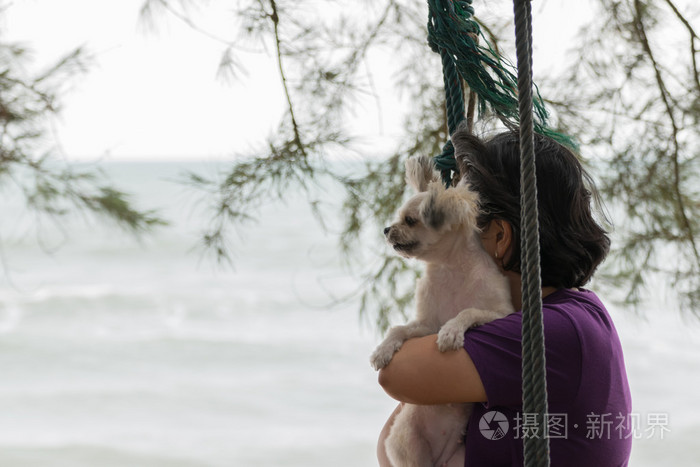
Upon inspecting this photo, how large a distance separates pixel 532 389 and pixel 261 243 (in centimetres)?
1392

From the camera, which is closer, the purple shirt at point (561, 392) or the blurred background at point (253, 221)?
the purple shirt at point (561, 392)

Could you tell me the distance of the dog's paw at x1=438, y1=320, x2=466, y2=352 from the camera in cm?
131

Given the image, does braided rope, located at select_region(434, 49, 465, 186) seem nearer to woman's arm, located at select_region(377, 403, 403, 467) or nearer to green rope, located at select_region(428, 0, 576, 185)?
green rope, located at select_region(428, 0, 576, 185)

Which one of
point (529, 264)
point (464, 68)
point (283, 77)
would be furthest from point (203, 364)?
point (529, 264)

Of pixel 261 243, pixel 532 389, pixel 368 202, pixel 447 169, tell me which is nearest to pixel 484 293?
pixel 447 169

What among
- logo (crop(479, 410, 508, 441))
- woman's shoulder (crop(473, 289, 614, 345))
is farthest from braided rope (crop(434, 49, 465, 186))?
logo (crop(479, 410, 508, 441))

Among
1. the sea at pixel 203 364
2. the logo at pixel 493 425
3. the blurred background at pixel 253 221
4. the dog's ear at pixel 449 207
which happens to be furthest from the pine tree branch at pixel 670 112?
the logo at pixel 493 425

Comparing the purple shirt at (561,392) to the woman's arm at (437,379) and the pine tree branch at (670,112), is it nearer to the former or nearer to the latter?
the woman's arm at (437,379)

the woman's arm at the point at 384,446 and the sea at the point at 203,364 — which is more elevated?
the sea at the point at 203,364

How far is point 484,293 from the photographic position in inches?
58.4

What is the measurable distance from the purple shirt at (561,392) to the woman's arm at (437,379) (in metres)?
0.02

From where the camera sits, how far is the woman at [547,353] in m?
1.30

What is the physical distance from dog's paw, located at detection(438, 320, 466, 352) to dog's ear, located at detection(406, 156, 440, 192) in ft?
1.24

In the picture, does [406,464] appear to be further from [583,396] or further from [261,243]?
[261,243]
